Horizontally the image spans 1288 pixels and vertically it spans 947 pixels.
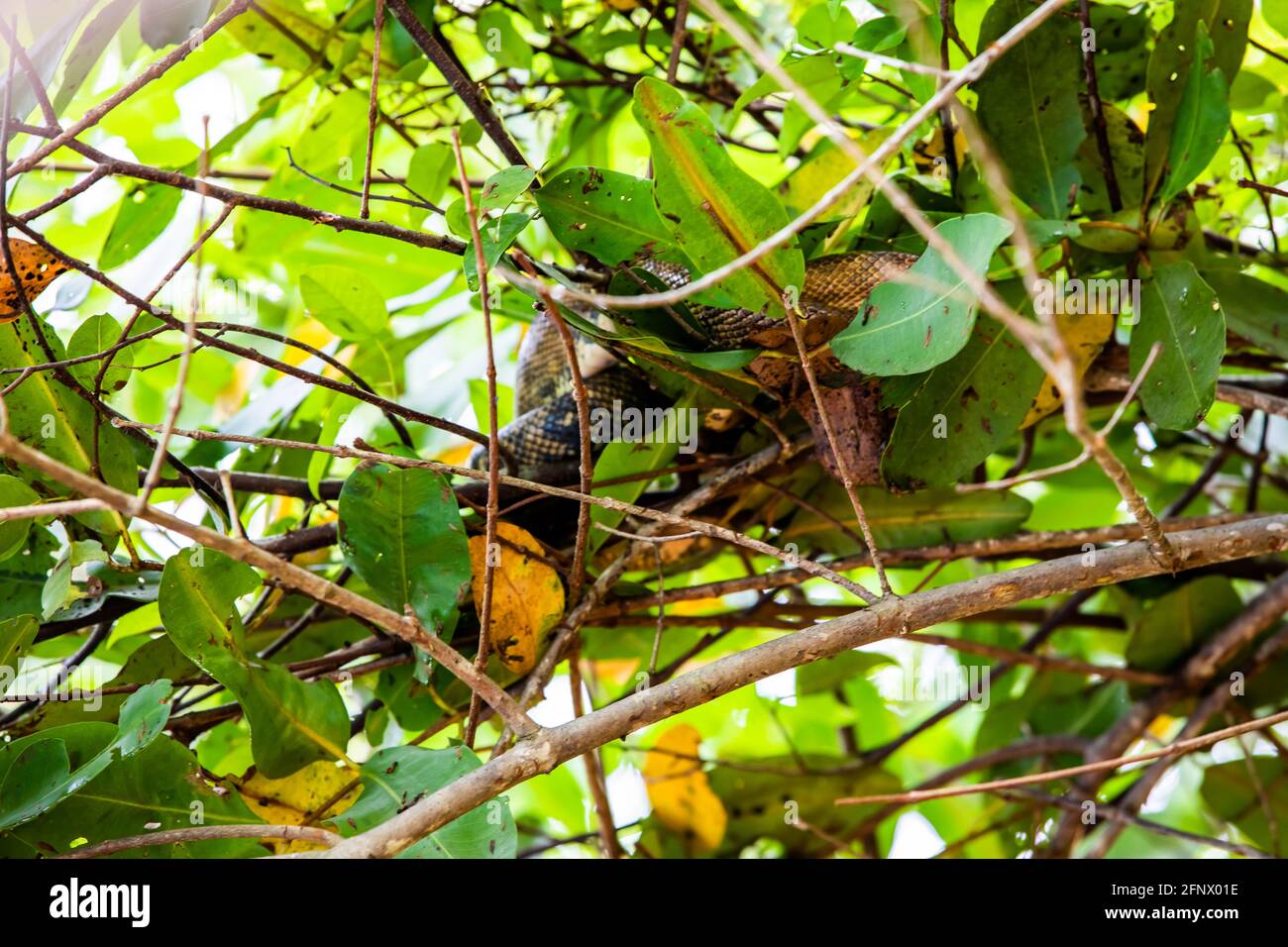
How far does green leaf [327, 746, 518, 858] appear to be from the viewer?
88 centimetres

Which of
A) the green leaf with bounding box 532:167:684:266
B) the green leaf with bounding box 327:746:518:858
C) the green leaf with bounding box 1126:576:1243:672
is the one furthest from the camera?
the green leaf with bounding box 1126:576:1243:672

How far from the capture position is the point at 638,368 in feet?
4.55

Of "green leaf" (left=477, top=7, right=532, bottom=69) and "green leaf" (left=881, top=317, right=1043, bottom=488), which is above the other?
"green leaf" (left=477, top=7, right=532, bottom=69)

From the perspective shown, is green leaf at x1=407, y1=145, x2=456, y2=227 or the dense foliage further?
green leaf at x1=407, y1=145, x2=456, y2=227

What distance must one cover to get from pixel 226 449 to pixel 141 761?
0.60m

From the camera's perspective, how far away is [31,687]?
1.38 m

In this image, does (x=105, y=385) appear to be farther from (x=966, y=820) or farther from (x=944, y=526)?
(x=966, y=820)

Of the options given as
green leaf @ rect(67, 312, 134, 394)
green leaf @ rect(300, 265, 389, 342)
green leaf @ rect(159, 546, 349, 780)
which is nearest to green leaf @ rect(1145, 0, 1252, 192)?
green leaf @ rect(300, 265, 389, 342)

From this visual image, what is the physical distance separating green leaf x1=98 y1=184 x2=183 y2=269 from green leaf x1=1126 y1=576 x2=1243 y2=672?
1.67 meters

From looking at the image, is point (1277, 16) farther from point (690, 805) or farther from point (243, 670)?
point (243, 670)

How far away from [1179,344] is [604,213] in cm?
67

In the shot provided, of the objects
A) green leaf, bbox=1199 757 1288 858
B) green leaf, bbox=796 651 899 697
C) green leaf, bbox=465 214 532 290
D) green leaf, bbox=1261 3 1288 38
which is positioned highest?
green leaf, bbox=1261 3 1288 38

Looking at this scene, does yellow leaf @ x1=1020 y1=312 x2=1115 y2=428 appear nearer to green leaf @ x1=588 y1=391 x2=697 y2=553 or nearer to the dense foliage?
the dense foliage

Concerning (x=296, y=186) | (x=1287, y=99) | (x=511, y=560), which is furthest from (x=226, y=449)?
(x=1287, y=99)
